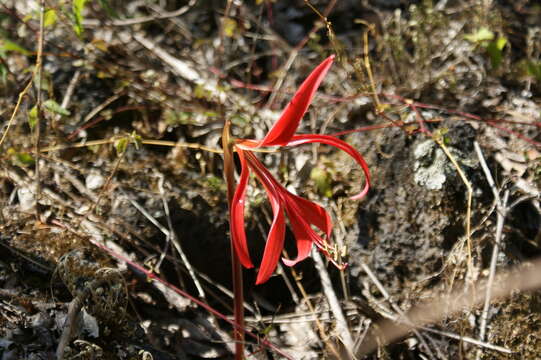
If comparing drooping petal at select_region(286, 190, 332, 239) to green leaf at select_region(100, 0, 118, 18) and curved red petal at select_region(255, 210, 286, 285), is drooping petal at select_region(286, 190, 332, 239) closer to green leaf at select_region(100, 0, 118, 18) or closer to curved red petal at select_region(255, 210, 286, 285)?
curved red petal at select_region(255, 210, 286, 285)

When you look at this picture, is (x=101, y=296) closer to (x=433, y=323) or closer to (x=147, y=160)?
(x=147, y=160)

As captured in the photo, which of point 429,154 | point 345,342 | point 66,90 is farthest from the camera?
point 66,90

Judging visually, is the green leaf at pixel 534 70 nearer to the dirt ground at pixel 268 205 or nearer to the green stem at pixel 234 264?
the dirt ground at pixel 268 205

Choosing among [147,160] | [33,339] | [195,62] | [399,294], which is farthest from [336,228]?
[195,62]

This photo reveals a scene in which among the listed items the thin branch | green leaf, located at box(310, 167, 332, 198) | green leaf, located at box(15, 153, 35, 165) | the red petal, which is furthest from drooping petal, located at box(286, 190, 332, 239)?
green leaf, located at box(15, 153, 35, 165)

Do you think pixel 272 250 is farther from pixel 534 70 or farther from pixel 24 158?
pixel 534 70

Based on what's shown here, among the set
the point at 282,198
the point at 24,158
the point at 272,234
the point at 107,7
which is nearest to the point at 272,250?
the point at 272,234
